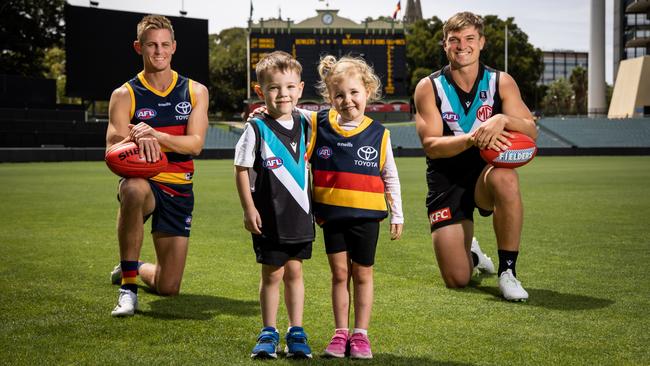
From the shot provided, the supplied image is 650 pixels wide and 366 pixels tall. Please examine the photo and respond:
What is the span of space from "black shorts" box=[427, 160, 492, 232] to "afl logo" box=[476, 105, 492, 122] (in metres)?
0.38

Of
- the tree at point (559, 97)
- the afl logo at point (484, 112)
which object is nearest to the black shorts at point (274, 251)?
the afl logo at point (484, 112)

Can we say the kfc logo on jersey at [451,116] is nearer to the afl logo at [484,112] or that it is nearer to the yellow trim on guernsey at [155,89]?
the afl logo at [484,112]

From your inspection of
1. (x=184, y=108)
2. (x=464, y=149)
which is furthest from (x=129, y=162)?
(x=464, y=149)

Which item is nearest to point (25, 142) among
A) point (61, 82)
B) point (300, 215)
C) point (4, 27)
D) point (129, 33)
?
point (129, 33)

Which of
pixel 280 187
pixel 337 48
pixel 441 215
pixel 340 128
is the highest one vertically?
pixel 337 48

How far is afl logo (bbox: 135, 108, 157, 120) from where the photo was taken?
200 inches

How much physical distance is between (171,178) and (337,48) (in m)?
37.8

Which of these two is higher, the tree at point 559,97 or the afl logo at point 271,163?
the tree at point 559,97

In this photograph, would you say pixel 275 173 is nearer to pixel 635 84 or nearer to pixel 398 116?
pixel 398 116

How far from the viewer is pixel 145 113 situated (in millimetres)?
5098

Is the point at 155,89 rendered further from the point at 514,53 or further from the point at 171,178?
the point at 514,53

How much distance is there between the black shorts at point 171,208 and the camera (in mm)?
5160

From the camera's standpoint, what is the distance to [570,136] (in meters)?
44.9

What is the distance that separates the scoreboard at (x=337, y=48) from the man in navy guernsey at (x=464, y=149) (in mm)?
35295
